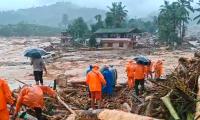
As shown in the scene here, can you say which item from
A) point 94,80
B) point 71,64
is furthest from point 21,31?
point 94,80

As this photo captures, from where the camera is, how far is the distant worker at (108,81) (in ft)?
45.8

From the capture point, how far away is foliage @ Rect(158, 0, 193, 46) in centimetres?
7000

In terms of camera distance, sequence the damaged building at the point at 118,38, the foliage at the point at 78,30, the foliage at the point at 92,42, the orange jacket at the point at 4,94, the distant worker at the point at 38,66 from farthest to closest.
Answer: the foliage at the point at 78,30
the damaged building at the point at 118,38
the foliage at the point at 92,42
the distant worker at the point at 38,66
the orange jacket at the point at 4,94

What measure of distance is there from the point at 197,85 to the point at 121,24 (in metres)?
70.2

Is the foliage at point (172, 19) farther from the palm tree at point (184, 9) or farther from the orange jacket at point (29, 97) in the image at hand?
the orange jacket at point (29, 97)

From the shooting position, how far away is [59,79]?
1633 centimetres

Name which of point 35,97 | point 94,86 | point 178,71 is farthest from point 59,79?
point 35,97

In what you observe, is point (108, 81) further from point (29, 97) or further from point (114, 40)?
point (114, 40)

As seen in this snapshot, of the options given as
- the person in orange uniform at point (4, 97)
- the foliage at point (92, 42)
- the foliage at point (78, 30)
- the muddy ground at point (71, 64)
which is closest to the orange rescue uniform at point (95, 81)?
the person in orange uniform at point (4, 97)

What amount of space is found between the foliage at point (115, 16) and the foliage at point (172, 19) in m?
8.05

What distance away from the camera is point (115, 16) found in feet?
261

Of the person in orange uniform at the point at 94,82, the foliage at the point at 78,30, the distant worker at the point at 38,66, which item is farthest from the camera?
the foliage at the point at 78,30

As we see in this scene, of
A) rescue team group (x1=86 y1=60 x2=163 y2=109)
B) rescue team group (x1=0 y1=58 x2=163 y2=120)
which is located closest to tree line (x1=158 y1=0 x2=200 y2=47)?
rescue team group (x1=0 y1=58 x2=163 y2=120)

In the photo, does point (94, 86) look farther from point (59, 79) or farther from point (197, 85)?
point (59, 79)
